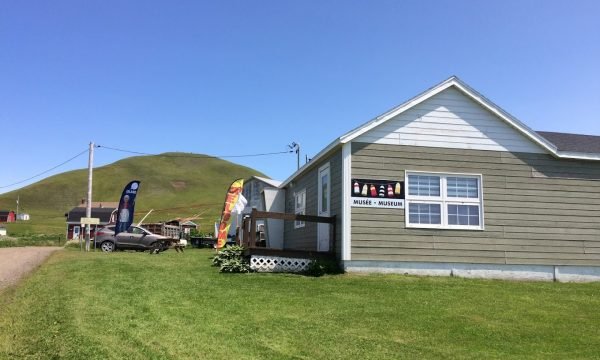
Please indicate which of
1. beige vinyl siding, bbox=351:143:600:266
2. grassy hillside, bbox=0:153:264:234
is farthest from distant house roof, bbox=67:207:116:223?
beige vinyl siding, bbox=351:143:600:266

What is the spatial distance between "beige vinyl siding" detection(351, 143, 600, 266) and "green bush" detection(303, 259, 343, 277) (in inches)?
25.9

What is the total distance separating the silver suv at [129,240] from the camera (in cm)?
2670

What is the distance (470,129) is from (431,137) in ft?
3.79

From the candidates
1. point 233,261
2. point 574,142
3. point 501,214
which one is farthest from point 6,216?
point 574,142

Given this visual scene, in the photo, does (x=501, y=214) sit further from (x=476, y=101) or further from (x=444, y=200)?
(x=476, y=101)

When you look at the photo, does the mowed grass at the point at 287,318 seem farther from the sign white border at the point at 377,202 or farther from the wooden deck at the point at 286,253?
the sign white border at the point at 377,202

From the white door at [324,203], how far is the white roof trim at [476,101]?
0.90 m

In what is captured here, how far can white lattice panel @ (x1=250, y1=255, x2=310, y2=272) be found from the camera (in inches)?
526

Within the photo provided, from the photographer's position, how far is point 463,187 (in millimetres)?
13883

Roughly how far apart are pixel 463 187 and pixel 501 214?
1221mm

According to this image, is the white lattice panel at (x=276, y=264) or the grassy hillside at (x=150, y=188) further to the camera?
the grassy hillside at (x=150, y=188)

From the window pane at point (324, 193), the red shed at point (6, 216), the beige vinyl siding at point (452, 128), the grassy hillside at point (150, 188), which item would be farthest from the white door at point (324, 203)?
the red shed at point (6, 216)

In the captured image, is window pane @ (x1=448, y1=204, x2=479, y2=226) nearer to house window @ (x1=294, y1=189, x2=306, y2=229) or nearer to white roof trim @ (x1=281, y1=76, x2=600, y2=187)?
white roof trim @ (x1=281, y1=76, x2=600, y2=187)

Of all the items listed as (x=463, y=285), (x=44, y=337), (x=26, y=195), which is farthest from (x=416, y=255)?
(x=26, y=195)
